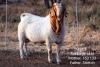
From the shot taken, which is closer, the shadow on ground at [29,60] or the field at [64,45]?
the shadow on ground at [29,60]

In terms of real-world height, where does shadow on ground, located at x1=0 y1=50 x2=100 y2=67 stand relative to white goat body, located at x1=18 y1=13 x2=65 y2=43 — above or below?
below

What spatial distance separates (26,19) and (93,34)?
18.1 feet

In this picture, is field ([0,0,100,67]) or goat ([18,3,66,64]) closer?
goat ([18,3,66,64])

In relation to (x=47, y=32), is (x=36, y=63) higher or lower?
lower

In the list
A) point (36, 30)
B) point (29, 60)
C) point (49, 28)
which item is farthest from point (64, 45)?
point (49, 28)

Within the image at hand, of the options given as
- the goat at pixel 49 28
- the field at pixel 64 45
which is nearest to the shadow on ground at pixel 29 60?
the field at pixel 64 45

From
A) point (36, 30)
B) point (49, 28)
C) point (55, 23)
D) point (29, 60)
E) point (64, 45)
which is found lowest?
point (64, 45)

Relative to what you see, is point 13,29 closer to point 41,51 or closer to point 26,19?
point 41,51

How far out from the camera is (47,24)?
10.9m

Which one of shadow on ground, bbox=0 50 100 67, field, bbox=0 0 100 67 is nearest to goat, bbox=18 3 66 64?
shadow on ground, bbox=0 50 100 67

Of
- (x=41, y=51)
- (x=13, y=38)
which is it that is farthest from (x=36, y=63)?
(x=13, y=38)

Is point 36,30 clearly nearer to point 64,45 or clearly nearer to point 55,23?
point 55,23

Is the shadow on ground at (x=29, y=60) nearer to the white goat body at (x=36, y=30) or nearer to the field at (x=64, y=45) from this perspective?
the field at (x=64, y=45)

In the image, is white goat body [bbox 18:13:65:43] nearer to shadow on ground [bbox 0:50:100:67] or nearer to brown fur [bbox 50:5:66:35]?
brown fur [bbox 50:5:66:35]
